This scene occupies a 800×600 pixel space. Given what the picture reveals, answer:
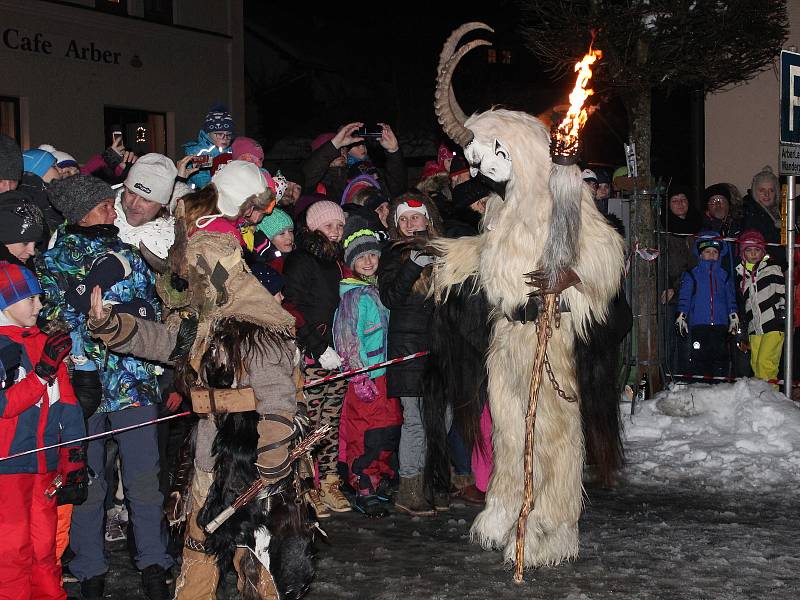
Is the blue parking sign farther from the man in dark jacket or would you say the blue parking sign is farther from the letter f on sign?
the man in dark jacket

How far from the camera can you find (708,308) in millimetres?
9547

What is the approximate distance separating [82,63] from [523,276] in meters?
13.4

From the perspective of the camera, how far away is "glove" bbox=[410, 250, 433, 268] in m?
→ 6.10

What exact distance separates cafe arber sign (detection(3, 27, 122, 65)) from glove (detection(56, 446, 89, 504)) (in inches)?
484

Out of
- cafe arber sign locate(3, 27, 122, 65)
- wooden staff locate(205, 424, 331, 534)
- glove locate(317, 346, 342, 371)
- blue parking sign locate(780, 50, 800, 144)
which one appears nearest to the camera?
wooden staff locate(205, 424, 331, 534)

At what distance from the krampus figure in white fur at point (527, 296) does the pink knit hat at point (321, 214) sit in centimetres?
148

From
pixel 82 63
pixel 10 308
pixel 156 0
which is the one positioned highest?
pixel 156 0

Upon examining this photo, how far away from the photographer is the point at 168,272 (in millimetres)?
4465

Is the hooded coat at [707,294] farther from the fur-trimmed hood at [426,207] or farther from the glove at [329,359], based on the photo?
the glove at [329,359]

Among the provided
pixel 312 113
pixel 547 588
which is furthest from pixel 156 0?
pixel 547 588

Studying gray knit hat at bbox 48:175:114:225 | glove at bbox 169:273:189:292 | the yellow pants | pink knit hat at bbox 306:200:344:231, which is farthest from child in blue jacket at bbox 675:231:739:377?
glove at bbox 169:273:189:292

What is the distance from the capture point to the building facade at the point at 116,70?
50.9 ft

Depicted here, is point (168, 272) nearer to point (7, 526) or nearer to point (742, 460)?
point (7, 526)

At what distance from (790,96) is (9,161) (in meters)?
6.07
